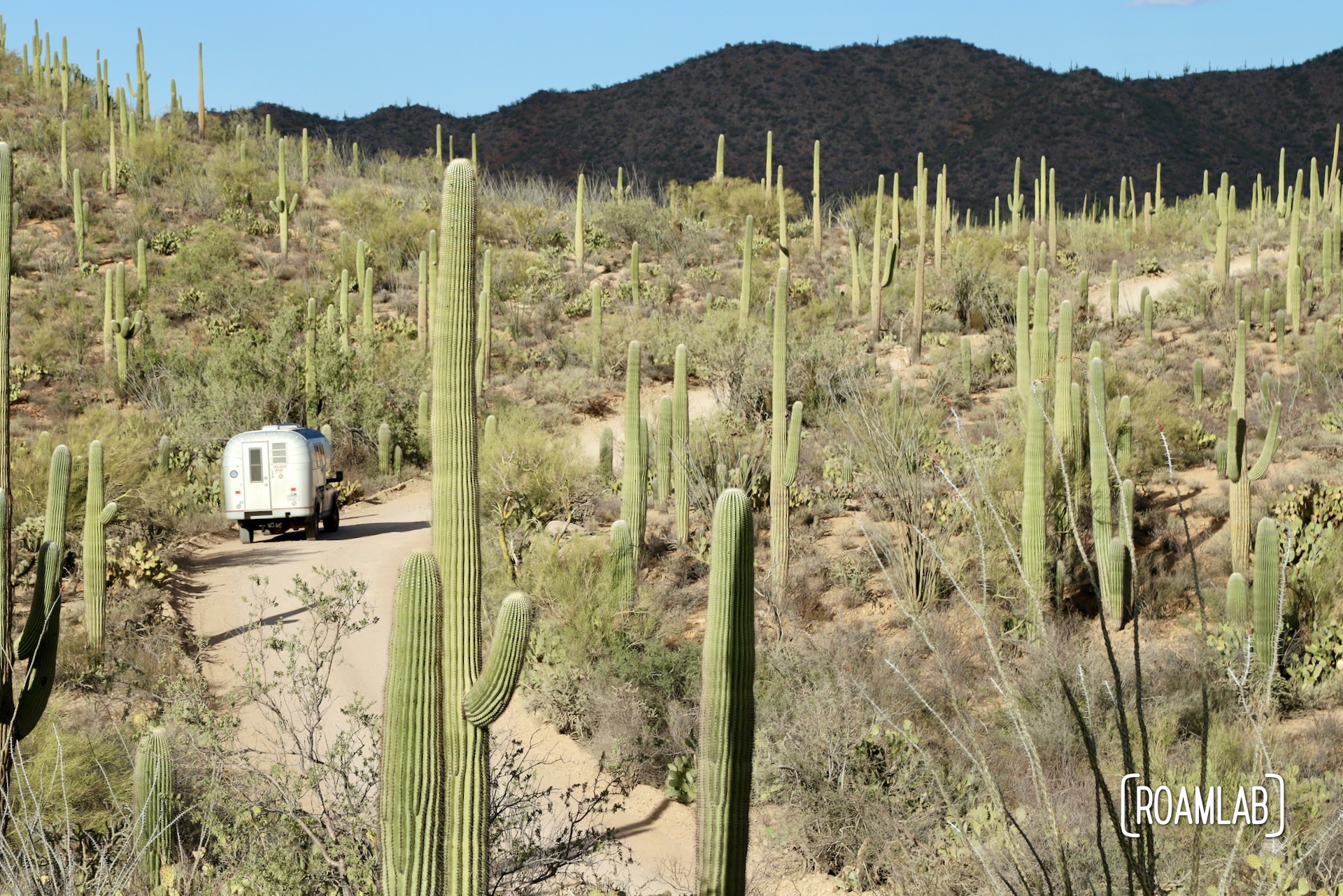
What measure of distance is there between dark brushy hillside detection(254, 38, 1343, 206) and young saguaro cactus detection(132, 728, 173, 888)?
186 ft

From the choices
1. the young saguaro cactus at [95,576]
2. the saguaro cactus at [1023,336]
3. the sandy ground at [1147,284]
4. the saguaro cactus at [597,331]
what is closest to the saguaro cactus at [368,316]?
the saguaro cactus at [597,331]

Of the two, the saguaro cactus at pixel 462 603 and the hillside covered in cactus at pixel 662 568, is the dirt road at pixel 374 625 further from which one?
the saguaro cactus at pixel 462 603

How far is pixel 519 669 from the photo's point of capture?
14.0 ft

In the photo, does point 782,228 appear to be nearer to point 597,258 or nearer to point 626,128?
point 597,258

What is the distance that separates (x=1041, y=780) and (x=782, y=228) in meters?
24.2

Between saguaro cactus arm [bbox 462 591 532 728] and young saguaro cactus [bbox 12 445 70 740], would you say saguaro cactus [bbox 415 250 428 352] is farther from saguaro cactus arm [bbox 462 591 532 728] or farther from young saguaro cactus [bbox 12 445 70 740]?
saguaro cactus arm [bbox 462 591 532 728]

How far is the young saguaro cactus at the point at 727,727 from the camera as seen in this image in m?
4.09

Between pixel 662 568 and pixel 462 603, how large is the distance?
8.18m

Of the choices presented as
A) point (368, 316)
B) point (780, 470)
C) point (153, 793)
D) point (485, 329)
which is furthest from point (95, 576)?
point (485, 329)

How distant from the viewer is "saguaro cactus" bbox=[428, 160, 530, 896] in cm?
423

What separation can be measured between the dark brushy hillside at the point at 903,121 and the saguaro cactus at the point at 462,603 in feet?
189

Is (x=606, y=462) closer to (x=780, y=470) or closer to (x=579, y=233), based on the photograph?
(x=780, y=470)

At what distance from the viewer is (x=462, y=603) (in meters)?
4.31

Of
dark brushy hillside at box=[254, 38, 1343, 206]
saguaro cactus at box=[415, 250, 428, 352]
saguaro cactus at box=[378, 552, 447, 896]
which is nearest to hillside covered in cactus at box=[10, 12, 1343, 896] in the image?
saguaro cactus at box=[378, 552, 447, 896]
